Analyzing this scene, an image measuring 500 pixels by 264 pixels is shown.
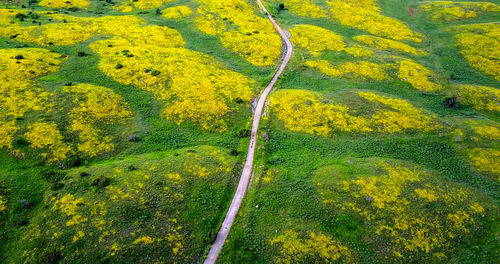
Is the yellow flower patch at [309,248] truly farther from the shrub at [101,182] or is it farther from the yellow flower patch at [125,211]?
the shrub at [101,182]

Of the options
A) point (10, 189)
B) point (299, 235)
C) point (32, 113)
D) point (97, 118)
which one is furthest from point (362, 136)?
point (32, 113)

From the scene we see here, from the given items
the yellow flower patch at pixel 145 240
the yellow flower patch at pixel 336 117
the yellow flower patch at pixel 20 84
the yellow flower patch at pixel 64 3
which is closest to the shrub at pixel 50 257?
the yellow flower patch at pixel 145 240

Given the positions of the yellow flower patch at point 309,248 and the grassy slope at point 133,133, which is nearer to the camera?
the yellow flower patch at point 309,248

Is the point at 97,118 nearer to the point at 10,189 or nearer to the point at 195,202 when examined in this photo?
the point at 10,189

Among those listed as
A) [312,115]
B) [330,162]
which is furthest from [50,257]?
[312,115]

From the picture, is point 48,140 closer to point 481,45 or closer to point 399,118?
point 399,118

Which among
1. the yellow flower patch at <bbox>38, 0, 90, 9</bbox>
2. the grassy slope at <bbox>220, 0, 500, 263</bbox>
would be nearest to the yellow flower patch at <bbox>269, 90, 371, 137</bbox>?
the grassy slope at <bbox>220, 0, 500, 263</bbox>
